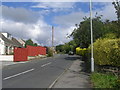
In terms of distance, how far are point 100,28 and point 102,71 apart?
2159 centimetres

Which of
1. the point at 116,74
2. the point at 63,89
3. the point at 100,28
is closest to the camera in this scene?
the point at 63,89

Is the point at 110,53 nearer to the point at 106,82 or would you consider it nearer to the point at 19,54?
the point at 106,82

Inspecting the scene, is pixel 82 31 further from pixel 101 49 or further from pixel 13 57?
pixel 101 49

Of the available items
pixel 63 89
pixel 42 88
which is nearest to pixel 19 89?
pixel 42 88

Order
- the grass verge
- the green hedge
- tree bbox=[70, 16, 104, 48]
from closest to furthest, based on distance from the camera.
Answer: the grass verge, the green hedge, tree bbox=[70, 16, 104, 48]

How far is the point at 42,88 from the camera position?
1046 cm

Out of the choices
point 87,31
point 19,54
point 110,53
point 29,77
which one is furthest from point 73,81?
point 19,54

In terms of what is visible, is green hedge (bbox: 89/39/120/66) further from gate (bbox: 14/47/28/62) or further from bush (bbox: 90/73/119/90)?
gate (bbox: 14/47/28/62)

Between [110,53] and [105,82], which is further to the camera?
[110,53]

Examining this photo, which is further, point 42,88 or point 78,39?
point 78,39

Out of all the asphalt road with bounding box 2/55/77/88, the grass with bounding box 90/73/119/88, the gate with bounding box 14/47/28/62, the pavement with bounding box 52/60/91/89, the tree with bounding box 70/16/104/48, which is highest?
the tree with bounding box 70/16/104/48

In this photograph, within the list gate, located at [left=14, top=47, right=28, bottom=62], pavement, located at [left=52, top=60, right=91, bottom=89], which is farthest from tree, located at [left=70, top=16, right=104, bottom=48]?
pavement, located at [left=52, top=60, right=91, bottom=89]

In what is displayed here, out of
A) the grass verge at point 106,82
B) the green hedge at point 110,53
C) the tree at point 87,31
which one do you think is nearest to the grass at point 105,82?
the grass verge at point 106,82

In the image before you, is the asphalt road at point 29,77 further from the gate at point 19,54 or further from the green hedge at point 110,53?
the gate at point 19,54
